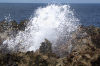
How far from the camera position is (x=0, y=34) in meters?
18.8

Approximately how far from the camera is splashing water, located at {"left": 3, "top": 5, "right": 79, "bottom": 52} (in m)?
17.3

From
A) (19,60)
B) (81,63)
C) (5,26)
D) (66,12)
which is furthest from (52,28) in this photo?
(81,63)

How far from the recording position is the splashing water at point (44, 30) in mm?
17264

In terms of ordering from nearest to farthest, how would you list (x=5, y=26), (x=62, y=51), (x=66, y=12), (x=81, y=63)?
(x=81, y=63) → (x=62, y=51) → (x=5, y=26) → (x=66, y=12)

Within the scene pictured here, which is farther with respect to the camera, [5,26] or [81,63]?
[5,26]

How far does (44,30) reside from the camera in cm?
2080

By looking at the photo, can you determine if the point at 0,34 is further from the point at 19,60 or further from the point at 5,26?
the point at 19,60

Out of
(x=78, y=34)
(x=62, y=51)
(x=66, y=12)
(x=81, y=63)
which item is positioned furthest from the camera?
(x=66, y=12)

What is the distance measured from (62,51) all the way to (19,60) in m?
4.36

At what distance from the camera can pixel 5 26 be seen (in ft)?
72.1

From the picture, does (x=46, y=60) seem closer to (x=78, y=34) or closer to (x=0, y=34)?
(x=78, y=34)

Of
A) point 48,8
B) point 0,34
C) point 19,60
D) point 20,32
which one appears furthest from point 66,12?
point 19,60

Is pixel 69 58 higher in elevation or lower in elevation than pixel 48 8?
lower

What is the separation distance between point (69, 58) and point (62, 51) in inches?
180
